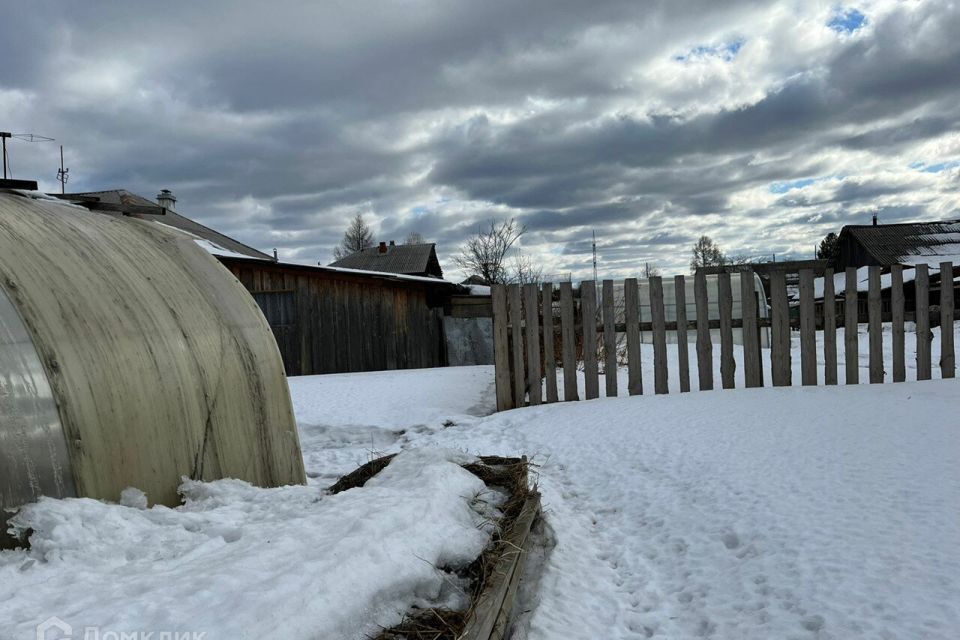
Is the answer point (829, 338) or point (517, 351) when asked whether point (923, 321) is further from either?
point (517, 351)

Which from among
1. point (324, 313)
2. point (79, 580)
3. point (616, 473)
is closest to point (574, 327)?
point (616, 473)

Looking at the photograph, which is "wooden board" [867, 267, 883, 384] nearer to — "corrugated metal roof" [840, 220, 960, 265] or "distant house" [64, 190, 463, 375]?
"distant house" [64, 190, 463, 375]

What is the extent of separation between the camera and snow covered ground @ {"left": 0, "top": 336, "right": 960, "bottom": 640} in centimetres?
205

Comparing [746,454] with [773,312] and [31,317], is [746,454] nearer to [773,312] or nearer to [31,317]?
[773,312]

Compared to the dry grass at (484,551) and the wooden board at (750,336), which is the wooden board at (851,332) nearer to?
the wooden board at (750,336)

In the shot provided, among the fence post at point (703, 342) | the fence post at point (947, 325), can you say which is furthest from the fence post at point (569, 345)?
the fence post at point (947, 325)

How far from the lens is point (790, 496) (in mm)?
3783

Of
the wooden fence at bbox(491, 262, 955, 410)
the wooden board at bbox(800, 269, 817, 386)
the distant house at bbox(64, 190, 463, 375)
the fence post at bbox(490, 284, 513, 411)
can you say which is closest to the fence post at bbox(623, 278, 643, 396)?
the wooden fence at bbox(491, 262, 955, 410)

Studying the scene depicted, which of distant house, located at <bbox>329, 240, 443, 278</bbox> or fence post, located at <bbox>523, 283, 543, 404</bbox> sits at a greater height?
distant house, located at <bbox>329, 240, 443, 278</bbox>

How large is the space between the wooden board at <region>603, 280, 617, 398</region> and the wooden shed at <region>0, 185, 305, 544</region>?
4353 millimetres

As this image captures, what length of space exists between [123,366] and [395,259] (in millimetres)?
35234

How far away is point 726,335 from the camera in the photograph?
7.42 meters

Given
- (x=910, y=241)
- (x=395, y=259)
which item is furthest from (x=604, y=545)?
(x=910, y=241)

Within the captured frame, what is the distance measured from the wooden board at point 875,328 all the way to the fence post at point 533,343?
3891mm
